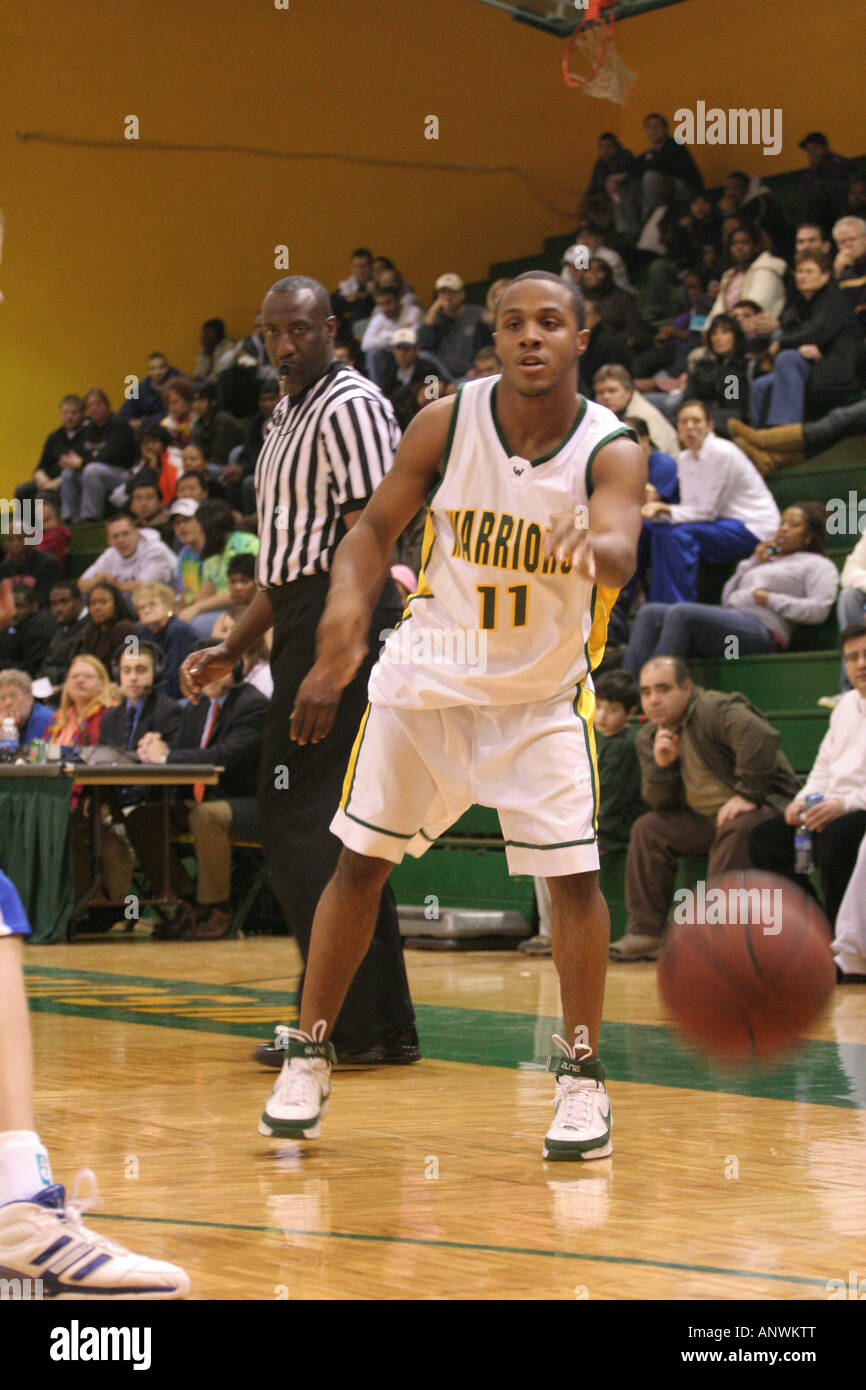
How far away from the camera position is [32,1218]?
2.21 m

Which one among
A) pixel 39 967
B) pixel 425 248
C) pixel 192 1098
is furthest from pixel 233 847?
pixel 425 248

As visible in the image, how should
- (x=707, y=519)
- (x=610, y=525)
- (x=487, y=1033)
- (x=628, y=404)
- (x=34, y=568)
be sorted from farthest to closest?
1. (x=34, y=568)
2. (x=628, y=404)
3. (x=707, y=519)
4. (x=487, y=1033)
5. (x=610, y=525)

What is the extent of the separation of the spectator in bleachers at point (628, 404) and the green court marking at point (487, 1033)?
4873 mm

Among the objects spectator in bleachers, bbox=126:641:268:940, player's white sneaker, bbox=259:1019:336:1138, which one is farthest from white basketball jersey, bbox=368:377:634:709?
spectator in bleachers, bbox=126:641:268:940

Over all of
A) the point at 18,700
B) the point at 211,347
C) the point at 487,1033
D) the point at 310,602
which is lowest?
the point at 487,1033

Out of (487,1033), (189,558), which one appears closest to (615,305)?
(189,558)

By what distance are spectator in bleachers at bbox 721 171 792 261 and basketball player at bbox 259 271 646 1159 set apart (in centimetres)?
889

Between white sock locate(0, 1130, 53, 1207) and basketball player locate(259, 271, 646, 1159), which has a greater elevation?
basketball player locate(259, 271, 646, 1159)

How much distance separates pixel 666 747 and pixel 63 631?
6.38 meters

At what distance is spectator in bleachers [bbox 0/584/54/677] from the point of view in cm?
1276

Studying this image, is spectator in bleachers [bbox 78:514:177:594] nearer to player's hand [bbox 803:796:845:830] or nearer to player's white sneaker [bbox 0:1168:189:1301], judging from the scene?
player's hand [bbox 803:796:845:830]

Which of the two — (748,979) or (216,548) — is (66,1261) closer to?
(748,979)

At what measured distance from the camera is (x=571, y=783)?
3.29m

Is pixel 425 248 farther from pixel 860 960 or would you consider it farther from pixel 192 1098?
pixel 192 1098
